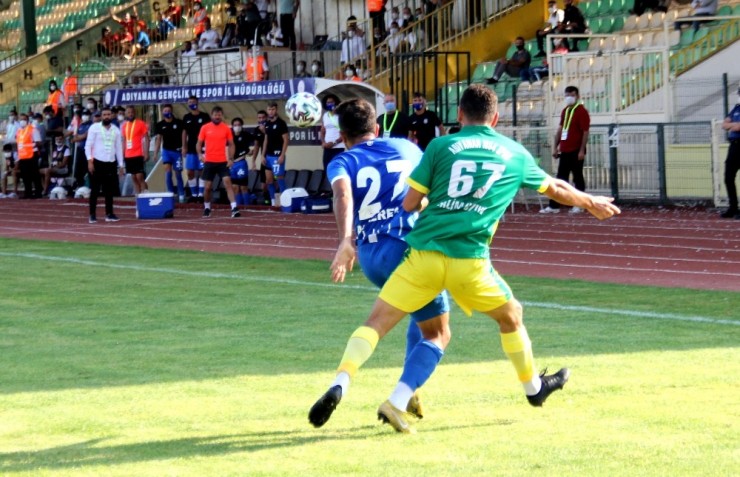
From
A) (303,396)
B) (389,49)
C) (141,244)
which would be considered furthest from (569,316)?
(389,49)

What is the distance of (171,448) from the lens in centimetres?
638

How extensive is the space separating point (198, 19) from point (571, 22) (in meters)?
15.6

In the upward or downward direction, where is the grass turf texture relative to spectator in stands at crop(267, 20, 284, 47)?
downward

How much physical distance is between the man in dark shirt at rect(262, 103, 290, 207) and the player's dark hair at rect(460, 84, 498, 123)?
57.1ft

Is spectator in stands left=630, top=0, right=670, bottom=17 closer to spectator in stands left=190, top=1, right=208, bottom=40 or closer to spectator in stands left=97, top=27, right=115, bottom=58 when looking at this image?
spectator in stands left=190, top=1, right=208, bottom=40

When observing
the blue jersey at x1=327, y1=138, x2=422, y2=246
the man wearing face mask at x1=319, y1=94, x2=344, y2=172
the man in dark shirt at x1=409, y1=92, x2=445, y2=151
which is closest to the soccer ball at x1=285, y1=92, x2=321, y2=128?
the man wearing face mask at x1=319, y1=94, x2=344, y2=172

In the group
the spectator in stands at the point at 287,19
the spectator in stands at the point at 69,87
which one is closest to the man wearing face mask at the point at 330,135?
the spectator in stands at the point at 287,19

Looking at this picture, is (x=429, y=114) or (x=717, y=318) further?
(x=429, y=114)

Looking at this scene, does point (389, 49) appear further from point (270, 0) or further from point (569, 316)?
point (569, 316)

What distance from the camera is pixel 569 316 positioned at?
10.8 meters

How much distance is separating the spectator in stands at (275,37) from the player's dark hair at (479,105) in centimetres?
2774

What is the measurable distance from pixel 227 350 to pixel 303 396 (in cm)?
188

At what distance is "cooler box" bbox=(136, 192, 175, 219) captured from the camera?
76.2ft

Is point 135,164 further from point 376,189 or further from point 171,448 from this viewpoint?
point 171,448
